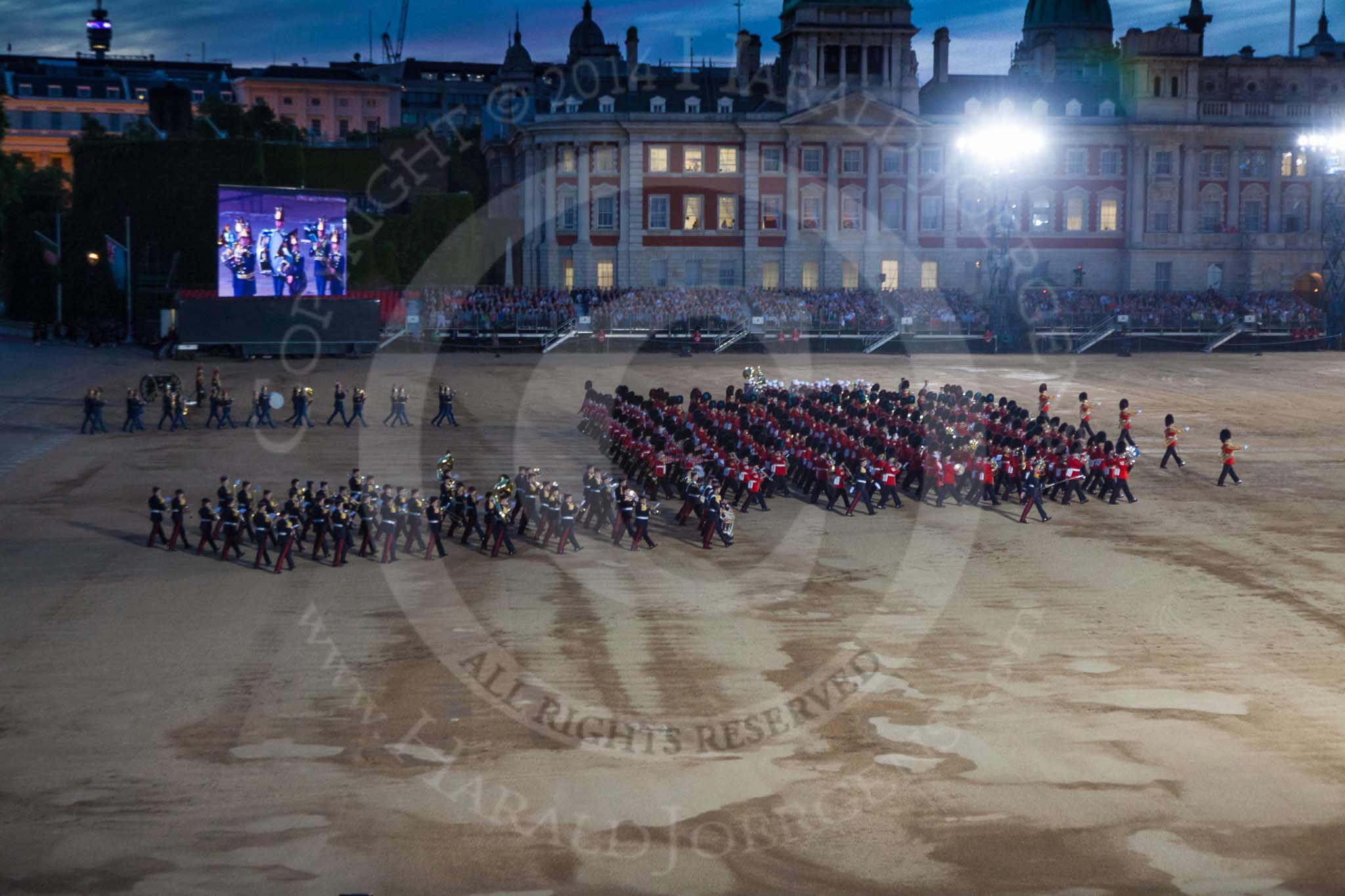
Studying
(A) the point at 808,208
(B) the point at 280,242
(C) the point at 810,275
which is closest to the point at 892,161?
(A) the point at 808,208

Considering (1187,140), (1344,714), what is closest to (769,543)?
(1344,714)

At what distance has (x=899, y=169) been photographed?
3093 inches

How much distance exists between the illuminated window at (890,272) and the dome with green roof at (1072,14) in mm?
25289

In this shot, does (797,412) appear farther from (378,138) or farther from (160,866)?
(378,138)

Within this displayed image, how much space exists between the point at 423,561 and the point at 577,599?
4000mm

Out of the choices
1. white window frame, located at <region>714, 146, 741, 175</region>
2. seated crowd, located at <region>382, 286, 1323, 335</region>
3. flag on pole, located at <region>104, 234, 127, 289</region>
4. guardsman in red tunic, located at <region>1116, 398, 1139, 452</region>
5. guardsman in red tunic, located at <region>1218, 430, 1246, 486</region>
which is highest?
white window frame, located at <region>714, 146, 741, 175</region>

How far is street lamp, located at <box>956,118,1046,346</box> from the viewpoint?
5172 cm

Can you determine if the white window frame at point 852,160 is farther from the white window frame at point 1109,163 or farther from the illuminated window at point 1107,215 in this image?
the illuminated window at point 1107,215

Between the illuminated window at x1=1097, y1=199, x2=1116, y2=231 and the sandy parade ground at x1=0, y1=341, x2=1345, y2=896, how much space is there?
5246 cm

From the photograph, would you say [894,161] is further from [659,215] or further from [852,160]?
[659,215]

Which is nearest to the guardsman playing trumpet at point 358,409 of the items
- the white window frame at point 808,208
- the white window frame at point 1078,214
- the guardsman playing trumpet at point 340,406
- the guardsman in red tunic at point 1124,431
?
the guardsman playing trumpet at point 340,406

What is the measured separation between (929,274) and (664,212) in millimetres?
15455

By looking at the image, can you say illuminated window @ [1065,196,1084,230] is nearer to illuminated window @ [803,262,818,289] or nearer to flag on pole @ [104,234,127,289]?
illuminated window @ [803,262,818,289]

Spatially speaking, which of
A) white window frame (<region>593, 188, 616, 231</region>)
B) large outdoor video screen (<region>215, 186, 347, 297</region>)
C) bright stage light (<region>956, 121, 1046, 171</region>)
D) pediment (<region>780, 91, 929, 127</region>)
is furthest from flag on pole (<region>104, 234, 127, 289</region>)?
bright stage light (<region>956, 121, 1046, 171</region>)
